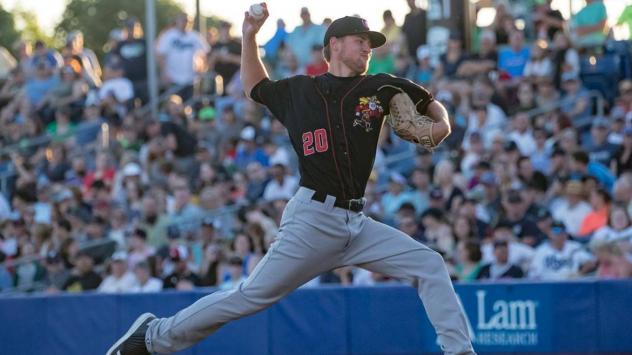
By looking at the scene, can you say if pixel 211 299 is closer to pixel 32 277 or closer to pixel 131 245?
pixel 131 245

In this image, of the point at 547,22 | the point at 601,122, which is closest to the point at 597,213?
the point at 601,122

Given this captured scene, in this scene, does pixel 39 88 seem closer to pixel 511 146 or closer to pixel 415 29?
pixel 415 29

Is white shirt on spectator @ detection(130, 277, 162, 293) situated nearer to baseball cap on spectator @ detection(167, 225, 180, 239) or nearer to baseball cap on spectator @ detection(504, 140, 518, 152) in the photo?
baseball cap on spectator @ detection(167, 225, 180, 239)

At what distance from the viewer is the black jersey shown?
735cm

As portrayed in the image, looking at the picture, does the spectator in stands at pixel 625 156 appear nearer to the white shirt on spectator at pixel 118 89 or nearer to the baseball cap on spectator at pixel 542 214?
the baseball cap on spectator at pixel 542 214

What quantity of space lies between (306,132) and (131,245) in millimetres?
8296

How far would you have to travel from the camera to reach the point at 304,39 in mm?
18766

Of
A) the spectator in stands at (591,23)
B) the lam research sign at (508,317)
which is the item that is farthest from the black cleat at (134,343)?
the spectator in stands at (591,23)

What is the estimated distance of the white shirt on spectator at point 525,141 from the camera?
14812 millimetres

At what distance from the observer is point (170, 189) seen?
55.7 feet

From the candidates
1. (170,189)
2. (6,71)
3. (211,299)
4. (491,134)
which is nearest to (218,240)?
(170,189)

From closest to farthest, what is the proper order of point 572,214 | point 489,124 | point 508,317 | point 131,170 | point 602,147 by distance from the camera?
point 508,317 < point 572,214 < point 602,147 < point 489,124 < point 131,170

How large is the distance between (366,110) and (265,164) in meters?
9.38

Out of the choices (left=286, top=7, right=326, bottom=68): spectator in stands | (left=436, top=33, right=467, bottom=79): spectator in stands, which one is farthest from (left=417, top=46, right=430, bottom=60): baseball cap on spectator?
(left=286, top=7, right=326, bottom=68): spectator in stands
